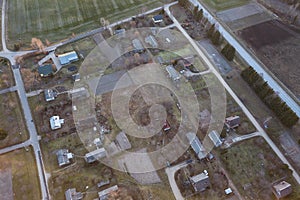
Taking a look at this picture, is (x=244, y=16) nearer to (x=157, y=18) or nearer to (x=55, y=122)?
(x=157, y=18)

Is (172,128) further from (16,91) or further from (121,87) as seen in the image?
(16,91)

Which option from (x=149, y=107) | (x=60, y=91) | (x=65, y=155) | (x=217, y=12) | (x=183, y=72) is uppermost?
(x=217, y=12)

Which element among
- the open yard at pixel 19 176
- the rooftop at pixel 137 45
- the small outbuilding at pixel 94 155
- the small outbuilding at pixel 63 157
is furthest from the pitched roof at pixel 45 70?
the small outbuilding at pixel 94 155

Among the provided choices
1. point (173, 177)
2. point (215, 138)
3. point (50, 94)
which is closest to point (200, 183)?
point (173, 177)

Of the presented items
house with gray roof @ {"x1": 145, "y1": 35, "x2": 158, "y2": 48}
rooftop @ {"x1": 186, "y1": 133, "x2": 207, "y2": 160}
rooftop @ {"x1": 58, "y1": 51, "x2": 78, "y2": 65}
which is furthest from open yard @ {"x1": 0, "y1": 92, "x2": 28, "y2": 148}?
house with gray roof @ {"x1": 145, "y1": 35, "x2": 158, "y2": 48}

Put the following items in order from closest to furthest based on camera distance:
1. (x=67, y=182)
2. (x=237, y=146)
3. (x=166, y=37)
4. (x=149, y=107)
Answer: (x=67, y=182)
(x=237, y=146)
(x=149, y=107)
(x=166, y=37)

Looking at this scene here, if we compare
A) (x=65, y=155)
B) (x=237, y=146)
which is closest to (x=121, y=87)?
(x=65, y=155)
